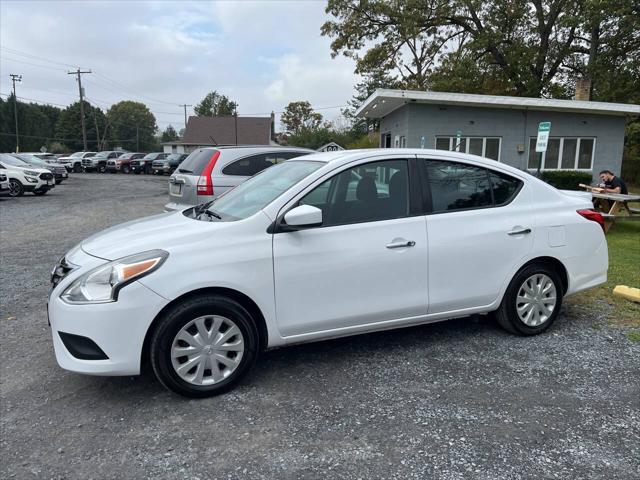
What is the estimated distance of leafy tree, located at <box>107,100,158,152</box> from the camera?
321 ft

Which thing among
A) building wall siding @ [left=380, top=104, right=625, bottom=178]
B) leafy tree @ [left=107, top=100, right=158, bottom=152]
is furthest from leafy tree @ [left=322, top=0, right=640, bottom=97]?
leafy tree @ [left=107, top=100, right=158, bottom=152]

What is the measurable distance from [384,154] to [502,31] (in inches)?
1029

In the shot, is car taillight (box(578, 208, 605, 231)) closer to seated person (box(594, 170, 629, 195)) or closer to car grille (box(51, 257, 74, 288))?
car grille (box(51, 257, 74, 288))

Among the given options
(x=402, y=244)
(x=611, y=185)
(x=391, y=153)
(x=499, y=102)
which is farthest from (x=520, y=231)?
(x=499, y=102)

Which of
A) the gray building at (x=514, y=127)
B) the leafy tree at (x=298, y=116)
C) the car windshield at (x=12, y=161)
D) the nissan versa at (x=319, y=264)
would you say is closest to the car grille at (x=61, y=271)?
the nissan versa at (x=319, y=264)

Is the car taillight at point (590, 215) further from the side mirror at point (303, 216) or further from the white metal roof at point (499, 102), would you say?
the white metal roof at point (499, 102)

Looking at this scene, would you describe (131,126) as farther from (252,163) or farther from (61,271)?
(61,271)

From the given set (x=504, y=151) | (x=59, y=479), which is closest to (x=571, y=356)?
(x=59, y=479)

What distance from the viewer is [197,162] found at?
841 cm

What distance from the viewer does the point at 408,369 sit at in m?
3.86

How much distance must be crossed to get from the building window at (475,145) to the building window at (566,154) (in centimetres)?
140

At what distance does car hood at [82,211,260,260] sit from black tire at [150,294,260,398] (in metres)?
0.40

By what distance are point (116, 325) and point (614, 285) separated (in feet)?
18.8

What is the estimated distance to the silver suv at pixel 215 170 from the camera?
26.2 ft
